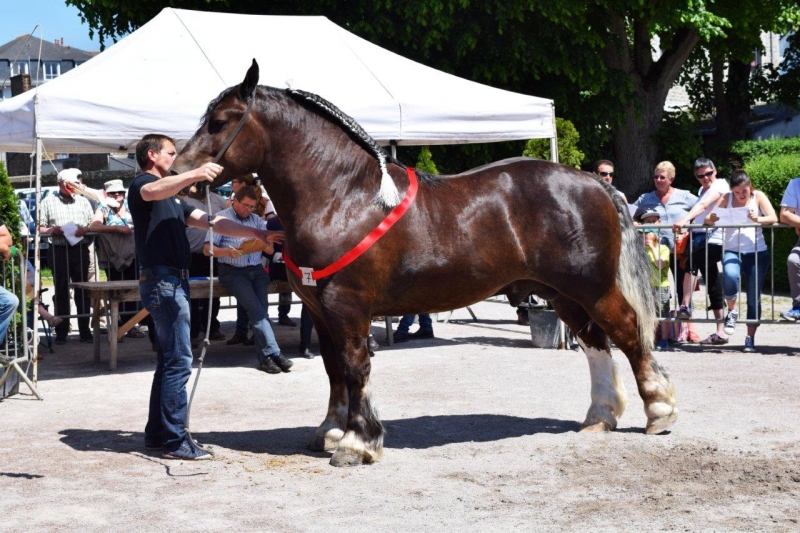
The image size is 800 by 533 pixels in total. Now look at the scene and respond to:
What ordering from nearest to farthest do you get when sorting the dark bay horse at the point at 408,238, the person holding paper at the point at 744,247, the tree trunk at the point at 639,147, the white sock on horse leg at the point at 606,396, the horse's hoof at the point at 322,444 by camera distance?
the dark bay horse at the point at 408,238, the horse's hoof at the point at 322,444, the white sock on horse leg at the point at 606,396, the person holding paper at the point at 744,247, the tree trunk at the point at 639,147

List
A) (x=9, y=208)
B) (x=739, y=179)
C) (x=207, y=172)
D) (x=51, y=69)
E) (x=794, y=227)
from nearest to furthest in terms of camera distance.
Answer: (x=207, y=172) → (x=9, y=208) → (x=794, y=227) → (x=739, y=179) → (x=51, y=69)

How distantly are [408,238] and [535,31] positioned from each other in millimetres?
13931

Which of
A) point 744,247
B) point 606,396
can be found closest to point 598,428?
point 606,396

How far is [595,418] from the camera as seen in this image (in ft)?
21.5

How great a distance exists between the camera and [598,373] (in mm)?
6652

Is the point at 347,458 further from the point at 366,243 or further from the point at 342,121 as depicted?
the point at 342,121

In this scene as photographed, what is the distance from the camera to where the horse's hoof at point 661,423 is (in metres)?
6.34

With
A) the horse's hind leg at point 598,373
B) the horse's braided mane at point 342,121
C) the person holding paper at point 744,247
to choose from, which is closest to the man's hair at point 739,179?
the person holding paper at point 744,247

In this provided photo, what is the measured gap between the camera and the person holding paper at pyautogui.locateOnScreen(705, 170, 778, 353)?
10438 mm

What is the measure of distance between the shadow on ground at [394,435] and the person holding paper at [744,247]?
14.4 feet

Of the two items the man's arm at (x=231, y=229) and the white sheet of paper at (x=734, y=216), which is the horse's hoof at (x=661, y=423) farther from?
the white sheet of paper at (x=734, y=216)

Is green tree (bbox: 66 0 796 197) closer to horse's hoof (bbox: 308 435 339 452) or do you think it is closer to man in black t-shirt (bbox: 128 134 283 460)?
man in black t-shirt (bbox: 128 134 283 460)

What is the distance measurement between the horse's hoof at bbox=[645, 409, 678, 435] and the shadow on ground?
51 centimetres

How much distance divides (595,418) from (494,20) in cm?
1344
